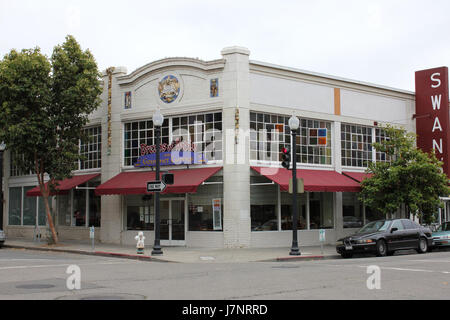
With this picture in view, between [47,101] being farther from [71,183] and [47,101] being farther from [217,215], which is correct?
[217,215]

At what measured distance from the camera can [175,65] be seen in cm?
2522

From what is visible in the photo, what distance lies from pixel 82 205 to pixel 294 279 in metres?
18.9

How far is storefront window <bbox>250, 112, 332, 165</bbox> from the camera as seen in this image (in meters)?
24.3

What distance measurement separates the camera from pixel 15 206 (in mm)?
34219

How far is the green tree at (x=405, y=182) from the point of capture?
2430cm

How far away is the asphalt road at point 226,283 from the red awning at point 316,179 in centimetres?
784

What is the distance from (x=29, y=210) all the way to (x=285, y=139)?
16.8 meters

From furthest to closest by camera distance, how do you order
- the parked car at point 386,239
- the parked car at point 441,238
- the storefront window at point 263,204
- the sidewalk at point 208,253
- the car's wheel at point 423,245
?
the storefront window at point 263,204 < the parked car at point 441,238 < the car's wheel at point 423,245 < the parked car at point 386,239 < the sidewalk at point 208,253

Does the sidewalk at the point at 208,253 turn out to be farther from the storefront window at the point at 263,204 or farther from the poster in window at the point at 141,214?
the poster in window at the point at 141,214

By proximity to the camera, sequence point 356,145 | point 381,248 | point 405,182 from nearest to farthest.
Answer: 1. point 381,248
2. point 405,182
3. point 356,145

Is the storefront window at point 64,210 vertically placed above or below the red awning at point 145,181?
below

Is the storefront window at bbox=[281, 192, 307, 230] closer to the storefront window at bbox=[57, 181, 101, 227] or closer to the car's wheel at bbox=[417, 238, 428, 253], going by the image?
the car's wheel at bbox=[417, 238, 428, 253]

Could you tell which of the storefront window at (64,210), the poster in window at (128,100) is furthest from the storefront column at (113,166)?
the storefront window at (64,210)

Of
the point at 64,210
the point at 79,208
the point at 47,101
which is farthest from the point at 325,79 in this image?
the point at 64,210
